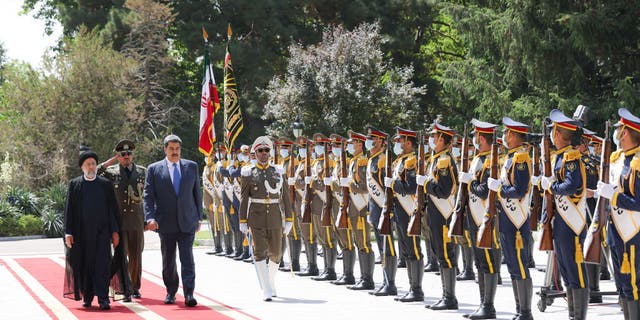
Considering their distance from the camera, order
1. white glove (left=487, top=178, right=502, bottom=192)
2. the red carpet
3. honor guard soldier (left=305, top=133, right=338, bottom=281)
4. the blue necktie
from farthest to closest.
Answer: honor guard soldier (left=305, top=133, right=338, bottom=281) < the blue necktie < the red carpet < white glove (left=487, top=178, right=502, bottom=192)

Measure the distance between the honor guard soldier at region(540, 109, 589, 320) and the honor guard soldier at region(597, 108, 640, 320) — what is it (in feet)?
3.21

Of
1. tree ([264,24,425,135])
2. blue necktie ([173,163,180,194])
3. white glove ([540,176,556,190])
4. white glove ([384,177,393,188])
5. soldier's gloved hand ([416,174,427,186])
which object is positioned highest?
tree ([264,24,425,135])

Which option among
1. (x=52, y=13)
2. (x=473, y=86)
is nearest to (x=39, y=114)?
(x=473, y=86)

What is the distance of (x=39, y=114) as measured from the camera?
36.3m

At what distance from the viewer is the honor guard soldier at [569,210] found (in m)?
9.80

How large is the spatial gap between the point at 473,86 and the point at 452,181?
856 inches

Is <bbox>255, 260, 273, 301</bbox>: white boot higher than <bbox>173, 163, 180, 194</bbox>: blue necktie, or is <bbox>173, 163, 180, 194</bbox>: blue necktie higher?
<bbox>173, 163, 180, 194</bbox>: blue necktie

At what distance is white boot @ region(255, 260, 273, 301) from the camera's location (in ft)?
42.7

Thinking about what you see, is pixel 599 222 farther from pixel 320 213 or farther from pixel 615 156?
pixel 320 213

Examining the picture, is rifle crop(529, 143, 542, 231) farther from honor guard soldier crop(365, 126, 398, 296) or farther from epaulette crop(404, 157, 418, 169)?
honor guard soldier crop(365, 126, 398, 296)

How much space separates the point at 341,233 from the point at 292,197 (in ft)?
10.0

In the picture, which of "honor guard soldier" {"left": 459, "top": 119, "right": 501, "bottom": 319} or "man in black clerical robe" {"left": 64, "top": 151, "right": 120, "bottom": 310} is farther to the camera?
"man in black clerical robe" {"left": 64, "top": 151, "right": 120, "bottom": 310}

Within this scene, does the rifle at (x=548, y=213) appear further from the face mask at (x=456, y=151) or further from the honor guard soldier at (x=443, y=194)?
the face mask at (x=456, y=151)

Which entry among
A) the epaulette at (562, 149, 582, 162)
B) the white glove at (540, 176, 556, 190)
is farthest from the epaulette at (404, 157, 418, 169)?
the epaulette at (562, 149, 582, 162)
